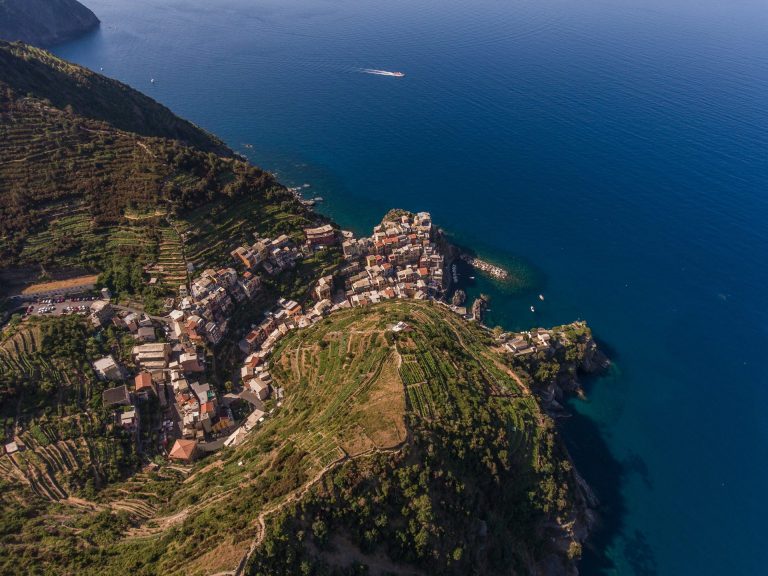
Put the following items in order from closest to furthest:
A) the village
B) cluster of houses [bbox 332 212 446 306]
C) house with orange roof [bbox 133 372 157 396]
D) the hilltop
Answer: the hilltop → the village → house with orange roof [bbox 133 372 157 396] → cluster of houses [bbox 332 212 446 306]

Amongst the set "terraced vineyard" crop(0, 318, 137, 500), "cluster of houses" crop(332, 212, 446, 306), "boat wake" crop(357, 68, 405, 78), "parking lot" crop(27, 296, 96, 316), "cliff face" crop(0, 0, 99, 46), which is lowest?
"terraced vineyard" crop(0, 318, 137, 500)

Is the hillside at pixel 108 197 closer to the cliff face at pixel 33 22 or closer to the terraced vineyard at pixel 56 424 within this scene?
the terraced vineyard at pixel 56 424

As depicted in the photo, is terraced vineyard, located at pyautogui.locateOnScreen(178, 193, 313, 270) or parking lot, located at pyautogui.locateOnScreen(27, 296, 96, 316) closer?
parking lot, located at pyautogui.locateOnScreen(27, 296, 96, 316)

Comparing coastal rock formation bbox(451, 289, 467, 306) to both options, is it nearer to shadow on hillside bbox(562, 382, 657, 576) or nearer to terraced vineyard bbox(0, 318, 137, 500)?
shadow on hillside bbox(562, 382, 657, 576)

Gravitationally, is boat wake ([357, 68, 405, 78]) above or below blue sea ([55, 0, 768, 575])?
above

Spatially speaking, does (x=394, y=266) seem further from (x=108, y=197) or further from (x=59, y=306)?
(x=59, y=306)

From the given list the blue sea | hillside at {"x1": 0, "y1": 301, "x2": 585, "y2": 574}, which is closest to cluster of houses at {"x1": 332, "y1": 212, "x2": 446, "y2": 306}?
the blue sea

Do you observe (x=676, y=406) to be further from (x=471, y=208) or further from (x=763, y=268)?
(x=471, y=208)

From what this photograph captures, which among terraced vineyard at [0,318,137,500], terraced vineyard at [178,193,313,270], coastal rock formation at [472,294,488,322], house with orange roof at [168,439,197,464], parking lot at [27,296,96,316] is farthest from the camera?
coastal rock formation at [472,294,488,322]

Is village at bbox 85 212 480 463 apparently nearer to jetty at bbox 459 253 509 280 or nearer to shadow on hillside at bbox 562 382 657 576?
jetty at bbox 459 253 509 280
